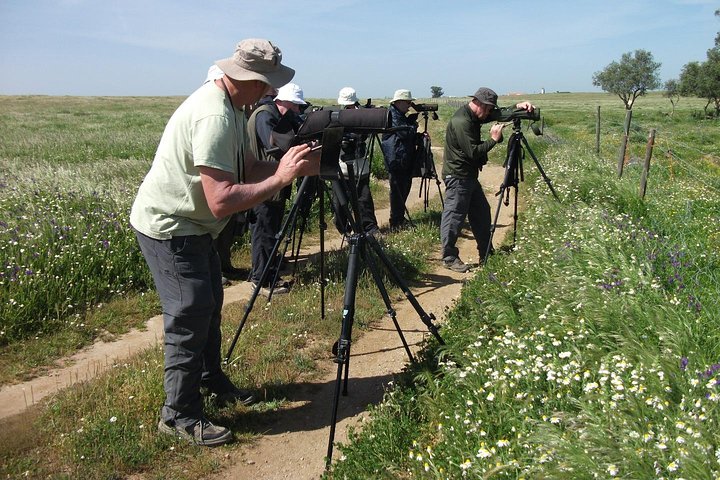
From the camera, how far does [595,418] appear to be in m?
2.76

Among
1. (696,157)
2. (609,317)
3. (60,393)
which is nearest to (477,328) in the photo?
(609,317)

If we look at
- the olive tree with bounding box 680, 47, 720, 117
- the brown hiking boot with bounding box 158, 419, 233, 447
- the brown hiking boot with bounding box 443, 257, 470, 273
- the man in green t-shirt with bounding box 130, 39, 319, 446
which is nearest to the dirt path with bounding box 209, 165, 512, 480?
the brown hiking boot with bounding box 158, 419, 233, 447

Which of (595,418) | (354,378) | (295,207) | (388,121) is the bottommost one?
(354,378)

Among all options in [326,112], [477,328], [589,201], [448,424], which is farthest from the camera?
[589,201]

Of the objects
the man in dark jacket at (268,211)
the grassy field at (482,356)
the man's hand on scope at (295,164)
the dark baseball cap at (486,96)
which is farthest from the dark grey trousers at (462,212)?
the man's hand on scope at (295,164)

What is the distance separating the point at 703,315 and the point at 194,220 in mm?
3343

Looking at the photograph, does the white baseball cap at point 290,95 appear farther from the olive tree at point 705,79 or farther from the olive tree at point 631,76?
the olive tree at point 631,76

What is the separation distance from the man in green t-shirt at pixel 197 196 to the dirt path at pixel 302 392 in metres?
0.35

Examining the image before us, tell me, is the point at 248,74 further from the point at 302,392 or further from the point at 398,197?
the point at 398,197

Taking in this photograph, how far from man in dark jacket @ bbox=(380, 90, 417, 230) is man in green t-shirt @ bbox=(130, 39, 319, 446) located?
18.0 ft

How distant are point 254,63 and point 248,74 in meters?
0.07

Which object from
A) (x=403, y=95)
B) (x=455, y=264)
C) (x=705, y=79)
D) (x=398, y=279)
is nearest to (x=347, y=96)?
(x=403, y=95)

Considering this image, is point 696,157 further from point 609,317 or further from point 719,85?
point 719,85

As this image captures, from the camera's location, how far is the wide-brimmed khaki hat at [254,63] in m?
3.21
